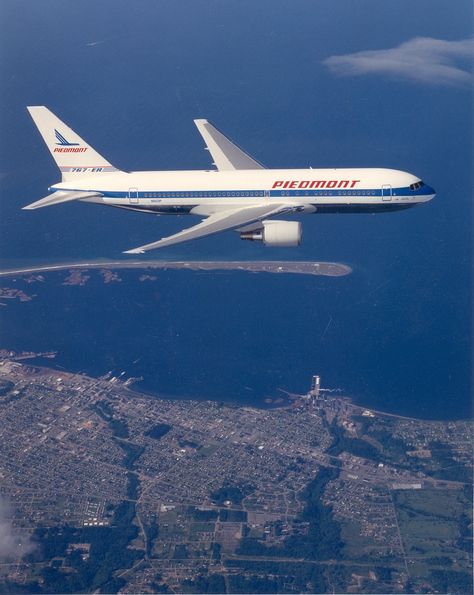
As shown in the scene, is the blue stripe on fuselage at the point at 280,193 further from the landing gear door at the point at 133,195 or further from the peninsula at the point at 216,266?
the peninsula at the point at 216,266

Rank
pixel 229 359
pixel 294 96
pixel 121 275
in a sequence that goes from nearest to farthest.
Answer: pixel 229 359
pixel 121 275
pixel 294 96

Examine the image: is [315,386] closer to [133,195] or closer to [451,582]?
[451,582]

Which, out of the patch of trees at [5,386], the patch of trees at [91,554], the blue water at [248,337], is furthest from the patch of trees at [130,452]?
the patch of trees at [5,386]

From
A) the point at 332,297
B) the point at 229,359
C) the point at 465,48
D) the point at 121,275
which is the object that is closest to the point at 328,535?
the point at 229,359

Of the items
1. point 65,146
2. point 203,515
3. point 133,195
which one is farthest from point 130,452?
point 65,146

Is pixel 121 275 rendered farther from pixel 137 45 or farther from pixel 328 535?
pixel 137 45

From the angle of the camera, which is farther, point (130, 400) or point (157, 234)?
point (157, 234)

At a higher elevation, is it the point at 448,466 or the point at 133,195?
the point at 133,195

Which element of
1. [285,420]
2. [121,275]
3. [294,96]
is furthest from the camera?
[294,96]
